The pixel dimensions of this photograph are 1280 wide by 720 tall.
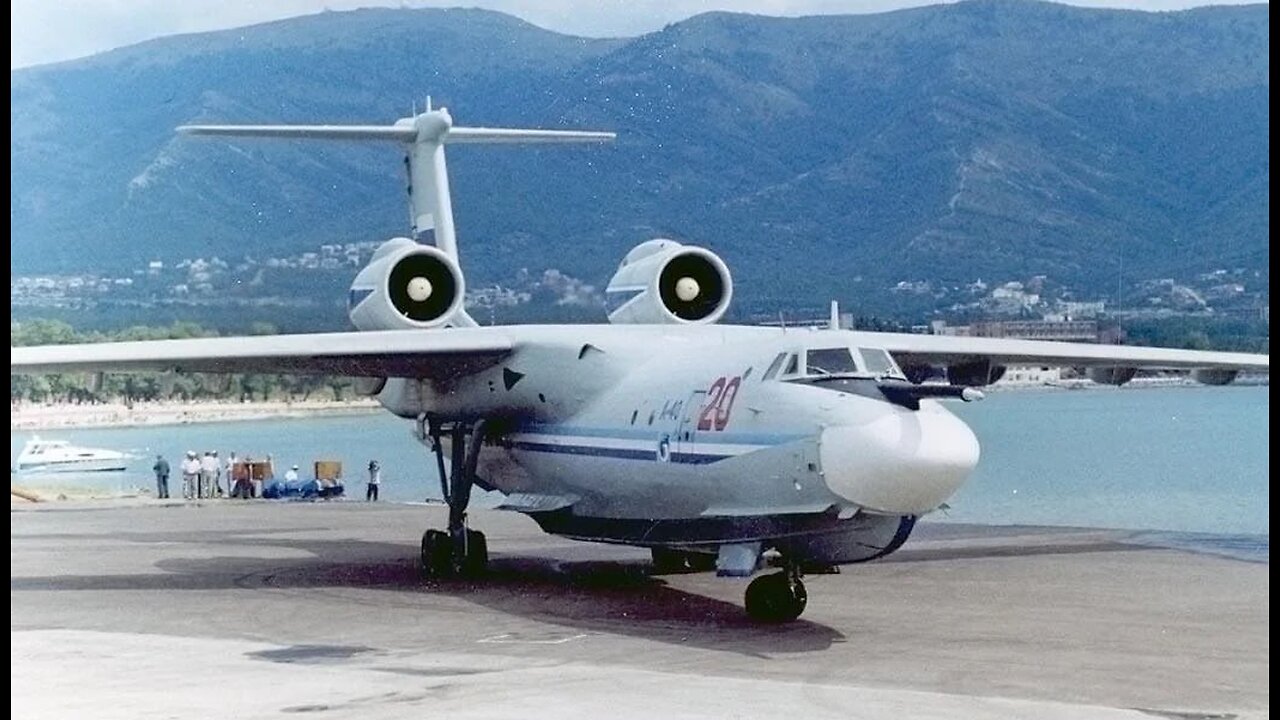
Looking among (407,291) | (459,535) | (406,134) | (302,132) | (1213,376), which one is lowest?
(459,535)

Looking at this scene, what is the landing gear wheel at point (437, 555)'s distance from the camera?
1714 centimetres

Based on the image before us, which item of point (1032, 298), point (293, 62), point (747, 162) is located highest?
point (293, 62)

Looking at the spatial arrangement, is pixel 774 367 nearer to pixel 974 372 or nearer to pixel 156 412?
→ pixel 974 372

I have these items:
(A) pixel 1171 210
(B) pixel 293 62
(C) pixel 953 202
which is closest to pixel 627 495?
(C) pixel 953 202

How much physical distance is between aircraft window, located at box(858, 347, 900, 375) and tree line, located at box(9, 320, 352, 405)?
11.8 m

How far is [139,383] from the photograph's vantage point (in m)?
41.5

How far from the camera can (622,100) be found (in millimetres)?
56188

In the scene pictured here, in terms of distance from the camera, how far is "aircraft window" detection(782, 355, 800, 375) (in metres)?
13.1

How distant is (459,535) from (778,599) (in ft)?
15.4

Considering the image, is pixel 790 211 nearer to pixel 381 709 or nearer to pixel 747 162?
pixel 747 162

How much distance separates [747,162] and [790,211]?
3592 mm

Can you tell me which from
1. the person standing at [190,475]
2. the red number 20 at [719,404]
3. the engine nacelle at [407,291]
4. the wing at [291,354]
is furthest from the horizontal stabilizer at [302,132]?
the person standing at [190,475]

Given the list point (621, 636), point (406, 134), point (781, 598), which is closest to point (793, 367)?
point (781, 598)

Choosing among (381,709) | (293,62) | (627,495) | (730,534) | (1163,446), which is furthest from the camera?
(293,62)
